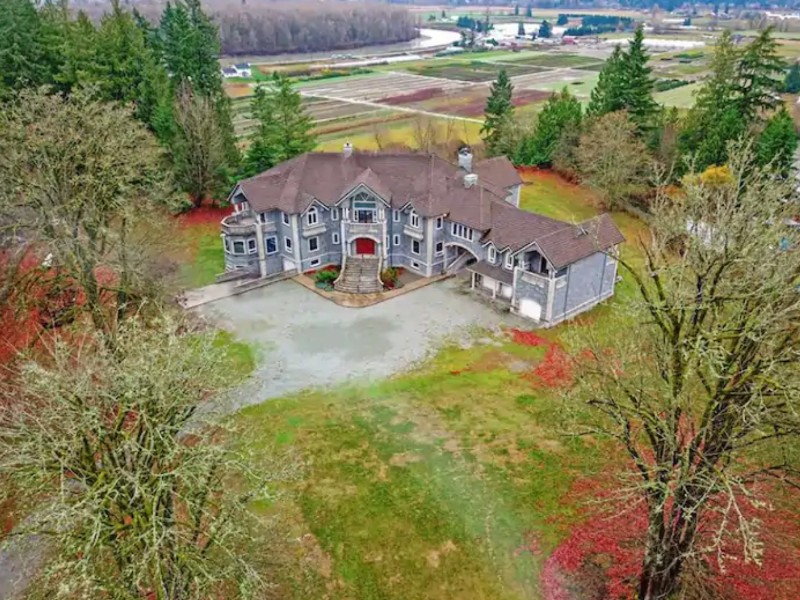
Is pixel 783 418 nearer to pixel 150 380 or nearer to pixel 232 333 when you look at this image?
pixel 150 380

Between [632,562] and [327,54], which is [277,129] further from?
[327,54]

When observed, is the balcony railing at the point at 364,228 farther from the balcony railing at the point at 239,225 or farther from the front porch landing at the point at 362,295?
the balcony railing at the point at 239,225

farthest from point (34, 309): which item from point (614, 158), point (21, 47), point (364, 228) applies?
point (614, 158)

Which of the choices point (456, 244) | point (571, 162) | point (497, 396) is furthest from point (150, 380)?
point (571, 162)

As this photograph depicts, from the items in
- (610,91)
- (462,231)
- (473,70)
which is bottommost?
(462,231)

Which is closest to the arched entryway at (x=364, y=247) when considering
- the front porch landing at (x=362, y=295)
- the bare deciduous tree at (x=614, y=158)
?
the front porch landing at (x=362, y=295)
